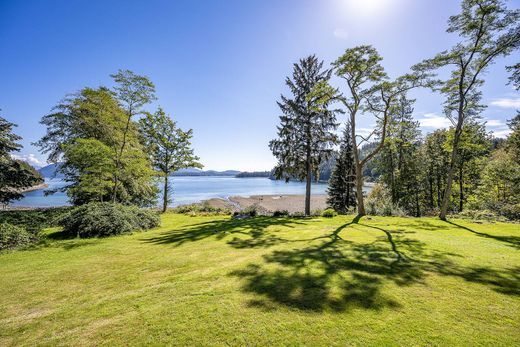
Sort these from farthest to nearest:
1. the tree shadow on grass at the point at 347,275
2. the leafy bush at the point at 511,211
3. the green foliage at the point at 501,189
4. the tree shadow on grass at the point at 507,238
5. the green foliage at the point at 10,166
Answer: the green foliage at the point at 501,189 < the leafy bush at the point at 511,211 < the green foliage at the point at 10,166 < the tree shadow on grass at the point at 507,238 < the tree shadow on grass at the point at 347,275

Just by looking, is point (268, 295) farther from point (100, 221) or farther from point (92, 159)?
point (92, 159)

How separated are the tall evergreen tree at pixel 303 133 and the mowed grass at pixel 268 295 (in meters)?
12.4

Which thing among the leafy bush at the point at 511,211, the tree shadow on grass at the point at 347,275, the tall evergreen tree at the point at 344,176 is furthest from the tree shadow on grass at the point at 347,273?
the tall evergreen tree at the point at 344,176

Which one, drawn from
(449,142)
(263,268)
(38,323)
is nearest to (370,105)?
(449,142)

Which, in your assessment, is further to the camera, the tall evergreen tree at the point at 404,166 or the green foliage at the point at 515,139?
the tall evergreen tree at the point at 404,166

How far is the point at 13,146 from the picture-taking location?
1521 cm

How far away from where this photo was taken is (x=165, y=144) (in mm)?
23141

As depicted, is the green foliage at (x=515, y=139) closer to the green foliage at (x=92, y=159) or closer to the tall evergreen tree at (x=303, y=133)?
the tall evergreen tree at (x=303, y=133)

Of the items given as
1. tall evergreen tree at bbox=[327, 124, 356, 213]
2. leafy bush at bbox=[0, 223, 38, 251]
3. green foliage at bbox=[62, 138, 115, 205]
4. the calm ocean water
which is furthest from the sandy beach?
leafy bush at bbox=[0, 223, 38, 251]

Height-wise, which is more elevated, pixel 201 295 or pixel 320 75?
pixel 320 75

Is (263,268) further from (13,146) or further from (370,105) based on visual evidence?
(13,146)

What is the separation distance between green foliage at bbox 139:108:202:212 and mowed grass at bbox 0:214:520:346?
1662 centimetres

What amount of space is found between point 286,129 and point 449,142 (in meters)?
11.7

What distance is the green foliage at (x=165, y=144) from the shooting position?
2291 centimetres
